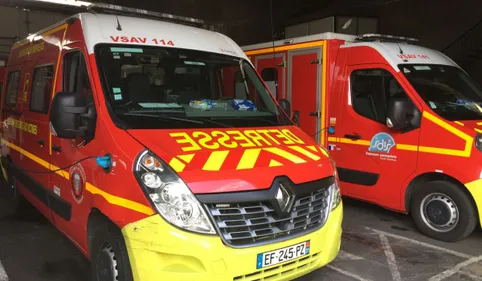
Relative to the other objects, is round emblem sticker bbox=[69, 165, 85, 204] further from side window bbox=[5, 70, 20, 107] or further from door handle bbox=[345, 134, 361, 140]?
door handle bbox=[345, 134, 361, 140]

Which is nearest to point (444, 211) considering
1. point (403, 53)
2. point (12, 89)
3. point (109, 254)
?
point (403, 53)

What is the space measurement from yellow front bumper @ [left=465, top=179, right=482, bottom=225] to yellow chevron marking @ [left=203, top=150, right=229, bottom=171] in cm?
301

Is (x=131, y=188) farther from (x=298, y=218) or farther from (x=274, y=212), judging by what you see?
(x=298, y=218)

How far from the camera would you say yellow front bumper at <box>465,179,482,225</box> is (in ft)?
14.4

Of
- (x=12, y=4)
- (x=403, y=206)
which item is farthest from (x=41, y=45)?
(x=12, y=4)

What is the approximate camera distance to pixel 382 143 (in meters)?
5.22

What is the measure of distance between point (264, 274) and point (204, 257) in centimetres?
47

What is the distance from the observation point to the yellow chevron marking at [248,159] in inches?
109

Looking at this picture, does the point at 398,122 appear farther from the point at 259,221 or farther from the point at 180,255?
the point at 180,255

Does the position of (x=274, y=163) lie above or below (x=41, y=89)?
below

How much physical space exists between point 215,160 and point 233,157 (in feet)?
0.48

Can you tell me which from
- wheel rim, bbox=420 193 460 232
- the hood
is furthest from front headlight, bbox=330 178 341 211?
wheel rim, bbox=420 193 460 232

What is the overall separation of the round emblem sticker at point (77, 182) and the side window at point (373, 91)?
3.65 m

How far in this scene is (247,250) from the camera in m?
2.60
